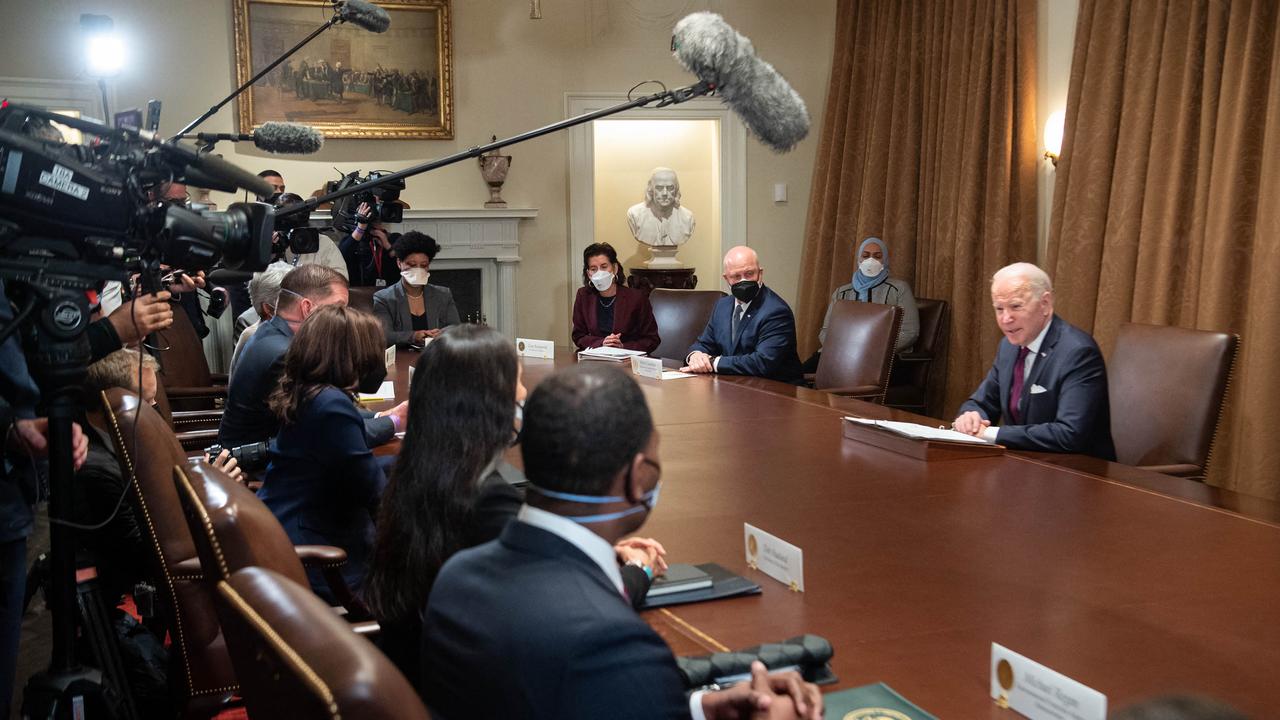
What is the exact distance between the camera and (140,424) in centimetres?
217

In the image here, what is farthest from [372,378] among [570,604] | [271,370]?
[570,604]

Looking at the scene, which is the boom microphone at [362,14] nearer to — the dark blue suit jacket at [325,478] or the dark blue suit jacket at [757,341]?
the dark blue suit jacket at [325,478]

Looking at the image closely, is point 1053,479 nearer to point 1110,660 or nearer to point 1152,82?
point 1110,660

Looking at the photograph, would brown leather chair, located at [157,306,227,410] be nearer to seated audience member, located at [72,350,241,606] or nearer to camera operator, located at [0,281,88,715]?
seated audience member, located at [72,350,241,606]

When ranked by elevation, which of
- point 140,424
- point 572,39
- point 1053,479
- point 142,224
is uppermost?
point 572,39

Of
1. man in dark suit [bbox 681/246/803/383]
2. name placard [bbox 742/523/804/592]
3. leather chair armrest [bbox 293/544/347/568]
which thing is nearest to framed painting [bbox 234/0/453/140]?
man in dark suit [bbox 681/246/803/383]

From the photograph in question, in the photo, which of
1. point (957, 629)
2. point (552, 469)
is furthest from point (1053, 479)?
point (552, 469)

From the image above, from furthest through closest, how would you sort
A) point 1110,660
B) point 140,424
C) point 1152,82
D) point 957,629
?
1. point 1152,82
2. point 140,424
3. point 957,629
4. point 1110,660

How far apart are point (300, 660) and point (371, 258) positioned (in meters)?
6.16

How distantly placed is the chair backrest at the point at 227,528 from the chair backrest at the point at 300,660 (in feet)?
1.76

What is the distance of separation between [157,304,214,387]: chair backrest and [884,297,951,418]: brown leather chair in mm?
3616

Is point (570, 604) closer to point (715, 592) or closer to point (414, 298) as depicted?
point (715, 592)

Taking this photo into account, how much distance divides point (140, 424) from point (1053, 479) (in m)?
1.98

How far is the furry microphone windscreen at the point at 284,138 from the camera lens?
2258mm
